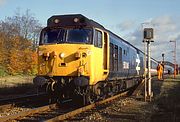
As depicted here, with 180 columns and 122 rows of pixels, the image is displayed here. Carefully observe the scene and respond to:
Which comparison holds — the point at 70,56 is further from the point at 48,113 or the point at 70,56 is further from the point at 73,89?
the point at 48,113

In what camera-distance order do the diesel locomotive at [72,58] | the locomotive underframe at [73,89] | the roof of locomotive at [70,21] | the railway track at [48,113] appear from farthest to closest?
the roof of locomotive at [70,21]
the diesel locomotive at [72,58]
the locomotive underframe at [73,89]
the railway track at [48,113]

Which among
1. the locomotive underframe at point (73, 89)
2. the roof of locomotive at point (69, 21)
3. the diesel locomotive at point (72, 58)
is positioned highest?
the roof of locomotive at point (69, 21)

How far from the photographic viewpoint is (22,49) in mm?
53562

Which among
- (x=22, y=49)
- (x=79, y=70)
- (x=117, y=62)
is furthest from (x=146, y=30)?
(x=22, y=49)

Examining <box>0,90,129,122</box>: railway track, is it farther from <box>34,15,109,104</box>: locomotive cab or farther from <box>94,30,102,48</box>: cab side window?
<box>94,30,102,48</box>: cab side window

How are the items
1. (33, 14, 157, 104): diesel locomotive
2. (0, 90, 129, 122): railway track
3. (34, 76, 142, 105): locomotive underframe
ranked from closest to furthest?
(0, 90, 129, 122): railway track → (34, 76, 142, 105): locomotive underframe → (33, 14, 157, 104): diesel locomotive

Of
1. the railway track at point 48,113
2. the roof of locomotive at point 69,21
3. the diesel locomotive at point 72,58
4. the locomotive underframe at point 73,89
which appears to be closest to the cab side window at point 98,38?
the diesel locomotive at point 72,58

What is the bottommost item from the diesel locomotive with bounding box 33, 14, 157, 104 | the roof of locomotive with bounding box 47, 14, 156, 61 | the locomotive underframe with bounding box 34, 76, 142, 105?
the locomotive underframe with bounding box 34, 76, 142, 105

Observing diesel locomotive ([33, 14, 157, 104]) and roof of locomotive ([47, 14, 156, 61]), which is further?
roof of locomotive ([47, 14, 156, 61])

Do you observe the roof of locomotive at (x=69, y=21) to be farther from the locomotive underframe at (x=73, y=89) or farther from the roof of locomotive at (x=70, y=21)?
the locomotive underframe at (x=73, y=89)

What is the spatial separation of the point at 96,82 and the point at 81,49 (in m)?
1.64

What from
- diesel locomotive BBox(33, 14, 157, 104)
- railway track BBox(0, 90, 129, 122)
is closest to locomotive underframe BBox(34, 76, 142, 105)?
diesel locomotive BBox(33, 14, 157, 104)

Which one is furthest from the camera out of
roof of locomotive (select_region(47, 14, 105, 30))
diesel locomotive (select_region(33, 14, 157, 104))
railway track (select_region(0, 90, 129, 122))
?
roof of locomotive (select_region(47, 14, 105, 30))

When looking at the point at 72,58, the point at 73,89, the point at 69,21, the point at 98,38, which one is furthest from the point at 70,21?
the point at 73,89
